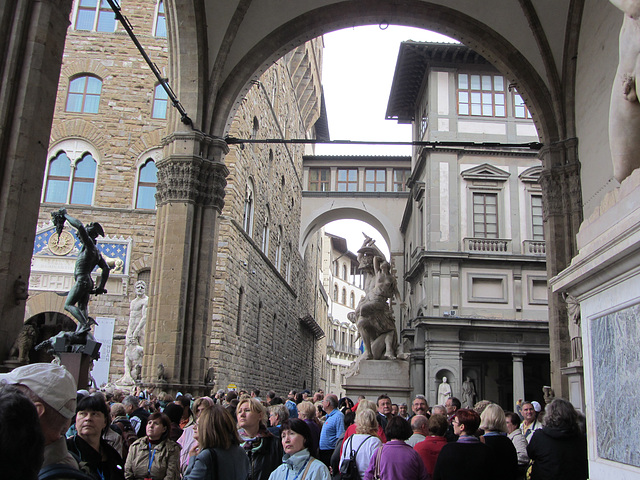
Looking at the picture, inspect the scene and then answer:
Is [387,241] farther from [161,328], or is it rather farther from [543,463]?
[543,463]

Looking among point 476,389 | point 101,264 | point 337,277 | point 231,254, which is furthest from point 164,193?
point 337,277

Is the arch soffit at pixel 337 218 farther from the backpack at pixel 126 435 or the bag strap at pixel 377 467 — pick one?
the bag strap at pixel 377 467

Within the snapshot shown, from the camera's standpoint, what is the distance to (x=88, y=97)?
20750mm

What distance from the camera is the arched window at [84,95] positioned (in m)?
20.7

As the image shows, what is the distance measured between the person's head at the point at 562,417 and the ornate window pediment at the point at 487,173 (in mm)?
23199

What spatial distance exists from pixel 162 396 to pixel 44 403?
8.03m

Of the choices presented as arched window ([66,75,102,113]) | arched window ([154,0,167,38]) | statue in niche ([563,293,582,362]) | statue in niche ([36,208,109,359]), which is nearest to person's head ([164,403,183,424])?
statue in niche ([36,208,109,359])

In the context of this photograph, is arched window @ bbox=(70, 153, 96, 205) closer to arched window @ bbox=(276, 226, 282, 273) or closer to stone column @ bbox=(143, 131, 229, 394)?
stone column @ bbox=(143, 131, 229, 394)

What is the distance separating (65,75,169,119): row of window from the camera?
20672 millimetres

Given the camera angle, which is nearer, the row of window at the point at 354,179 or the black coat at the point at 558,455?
the black coat at the point at 558,455

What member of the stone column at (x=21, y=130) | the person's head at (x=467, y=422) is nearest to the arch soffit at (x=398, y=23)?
the stone column at (x=21, y=130)

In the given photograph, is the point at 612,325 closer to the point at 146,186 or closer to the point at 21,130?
the point at 21,130

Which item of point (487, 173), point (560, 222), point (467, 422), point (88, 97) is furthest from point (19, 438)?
point (487, 173)

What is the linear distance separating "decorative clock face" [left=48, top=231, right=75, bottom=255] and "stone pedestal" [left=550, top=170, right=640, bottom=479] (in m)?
18.3
